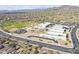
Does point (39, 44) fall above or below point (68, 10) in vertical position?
below

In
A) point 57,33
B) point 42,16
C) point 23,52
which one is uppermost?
point 42,16

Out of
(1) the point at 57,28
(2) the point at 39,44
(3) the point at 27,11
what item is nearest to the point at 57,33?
(1) the point at 57,28

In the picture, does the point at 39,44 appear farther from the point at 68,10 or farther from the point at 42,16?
the point at 68,10

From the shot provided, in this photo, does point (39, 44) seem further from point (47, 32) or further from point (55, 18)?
point (55, 18)

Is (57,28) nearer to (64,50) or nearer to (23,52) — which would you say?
(64,50)

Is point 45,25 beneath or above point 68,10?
beneath

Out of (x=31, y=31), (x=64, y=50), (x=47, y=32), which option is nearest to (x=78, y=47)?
(x=64, y=50)

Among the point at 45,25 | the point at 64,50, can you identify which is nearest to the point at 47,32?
the point at 45,25
